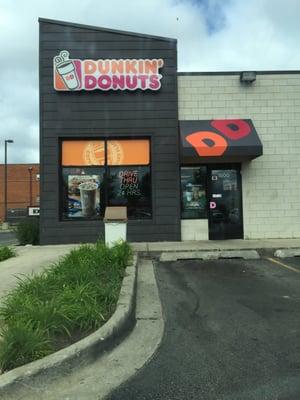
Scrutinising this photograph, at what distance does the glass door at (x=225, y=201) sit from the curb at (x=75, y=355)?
9502mm

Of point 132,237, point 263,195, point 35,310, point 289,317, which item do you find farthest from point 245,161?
point 35,310

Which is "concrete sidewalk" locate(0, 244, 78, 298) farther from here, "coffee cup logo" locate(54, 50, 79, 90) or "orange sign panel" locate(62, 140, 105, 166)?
"coffee cup logo" locate(54, 50, 79, 90)

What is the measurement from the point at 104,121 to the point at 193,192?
3568 mm

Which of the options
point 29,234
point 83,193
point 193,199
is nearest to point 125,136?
point 83,193

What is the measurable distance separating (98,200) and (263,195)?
521cm

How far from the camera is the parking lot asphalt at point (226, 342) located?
4.39 m

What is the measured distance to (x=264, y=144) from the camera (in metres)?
15.7

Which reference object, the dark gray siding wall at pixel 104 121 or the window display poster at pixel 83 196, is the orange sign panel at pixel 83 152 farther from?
the window display poster at pixel 83 196

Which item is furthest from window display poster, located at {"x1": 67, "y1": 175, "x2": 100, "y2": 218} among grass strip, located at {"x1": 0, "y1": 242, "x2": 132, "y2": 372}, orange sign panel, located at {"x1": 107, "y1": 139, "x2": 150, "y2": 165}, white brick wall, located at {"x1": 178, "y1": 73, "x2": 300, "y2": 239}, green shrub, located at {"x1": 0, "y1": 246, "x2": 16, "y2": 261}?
grass strip, located at {"x1": 0, "y1": 242, "x2": 132, "y2": 372}

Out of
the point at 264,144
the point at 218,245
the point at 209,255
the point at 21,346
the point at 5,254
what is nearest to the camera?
the point at 21,346

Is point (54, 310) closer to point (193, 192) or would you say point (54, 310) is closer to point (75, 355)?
point (75, 355)

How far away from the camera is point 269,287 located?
888 cm

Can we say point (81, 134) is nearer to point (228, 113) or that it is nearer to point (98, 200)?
point (98, 200)

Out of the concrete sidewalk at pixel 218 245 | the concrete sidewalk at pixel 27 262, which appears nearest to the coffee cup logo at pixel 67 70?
the concrete sidewalk at pixel 27 262
